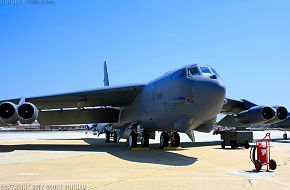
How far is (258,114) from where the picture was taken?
68.5 ft

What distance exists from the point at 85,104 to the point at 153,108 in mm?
6238

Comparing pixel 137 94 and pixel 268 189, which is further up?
pixel 137 94

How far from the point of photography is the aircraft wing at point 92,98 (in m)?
20.2

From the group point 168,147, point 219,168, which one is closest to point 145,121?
point 168,147

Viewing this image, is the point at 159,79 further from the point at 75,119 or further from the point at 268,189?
the point at 268,189

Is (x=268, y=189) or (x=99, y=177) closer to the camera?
(x=268, y=189)

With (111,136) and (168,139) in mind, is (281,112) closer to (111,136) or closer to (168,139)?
(168,139)

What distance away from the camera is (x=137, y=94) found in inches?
812

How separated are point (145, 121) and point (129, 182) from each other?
36.6 feet

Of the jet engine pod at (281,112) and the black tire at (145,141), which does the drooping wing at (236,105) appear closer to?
the jet engine pod at (281,112)

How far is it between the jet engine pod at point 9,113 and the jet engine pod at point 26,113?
24cm

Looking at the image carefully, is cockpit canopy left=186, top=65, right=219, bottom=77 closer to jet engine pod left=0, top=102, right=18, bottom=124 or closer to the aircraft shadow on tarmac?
the aircraft shadow on tarmac

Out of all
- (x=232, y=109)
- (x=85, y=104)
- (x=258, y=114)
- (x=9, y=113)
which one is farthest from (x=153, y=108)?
(x=232, y=109)

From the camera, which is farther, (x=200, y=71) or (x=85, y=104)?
(x=85, y=104)
